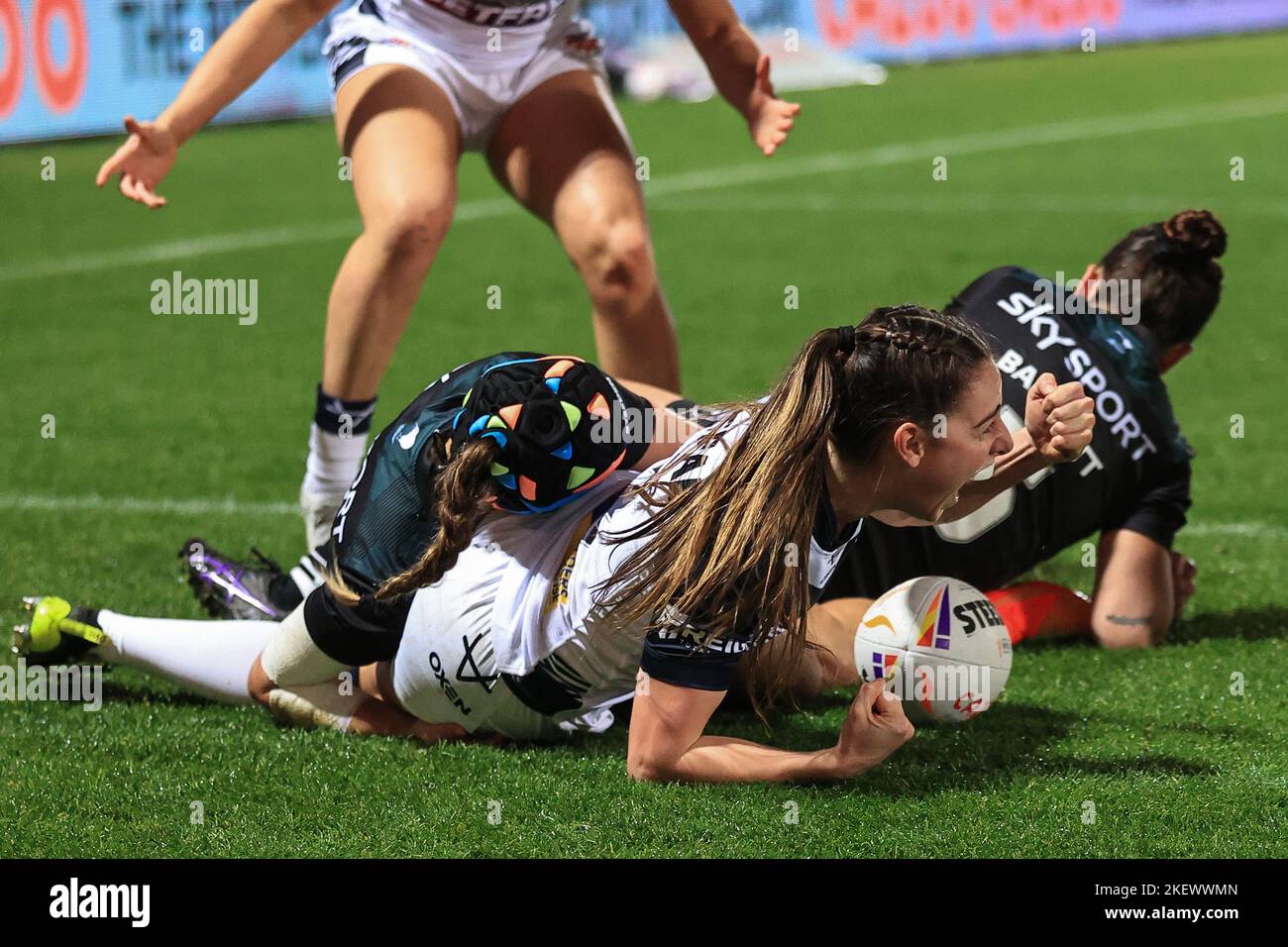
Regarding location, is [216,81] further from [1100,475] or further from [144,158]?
[1100,475]

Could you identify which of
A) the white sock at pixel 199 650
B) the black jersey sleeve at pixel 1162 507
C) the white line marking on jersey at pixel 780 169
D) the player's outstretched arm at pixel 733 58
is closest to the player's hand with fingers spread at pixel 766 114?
the player's outstretched arm at pixel 733 58

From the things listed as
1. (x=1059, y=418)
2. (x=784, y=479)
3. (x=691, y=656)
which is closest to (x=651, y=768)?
(x=691, y=656)

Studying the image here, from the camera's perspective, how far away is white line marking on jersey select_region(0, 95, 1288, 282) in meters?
11.2

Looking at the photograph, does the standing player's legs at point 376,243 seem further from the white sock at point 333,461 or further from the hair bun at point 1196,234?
the hair bun at point 1196,234

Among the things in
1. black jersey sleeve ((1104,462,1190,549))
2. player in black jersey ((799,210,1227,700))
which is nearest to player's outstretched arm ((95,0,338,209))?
player in black jersey ((799,210,1227,700))

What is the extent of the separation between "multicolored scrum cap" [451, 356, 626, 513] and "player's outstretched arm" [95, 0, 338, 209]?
1345mm

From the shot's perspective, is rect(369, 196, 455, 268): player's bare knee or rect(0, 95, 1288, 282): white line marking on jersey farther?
rect(0, 95, 1288, 282): white line marking on jersey

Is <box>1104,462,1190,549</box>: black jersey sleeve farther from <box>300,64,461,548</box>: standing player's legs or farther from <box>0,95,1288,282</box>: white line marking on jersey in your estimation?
<box>0,95,1288,282</box>: white line marking on jersey

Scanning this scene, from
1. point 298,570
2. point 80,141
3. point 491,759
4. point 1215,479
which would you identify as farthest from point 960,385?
point 80,141

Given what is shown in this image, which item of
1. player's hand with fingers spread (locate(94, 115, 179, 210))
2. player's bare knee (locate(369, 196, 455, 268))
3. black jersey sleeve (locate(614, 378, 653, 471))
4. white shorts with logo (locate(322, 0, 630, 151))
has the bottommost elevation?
black jersey sleeve (locate(614, 378, 653, 471))

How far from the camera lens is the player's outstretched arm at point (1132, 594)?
4656 millimetres

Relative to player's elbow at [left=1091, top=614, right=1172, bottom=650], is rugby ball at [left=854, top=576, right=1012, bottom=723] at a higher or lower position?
higher

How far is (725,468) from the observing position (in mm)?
3381

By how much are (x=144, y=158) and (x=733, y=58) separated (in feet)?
5.51
